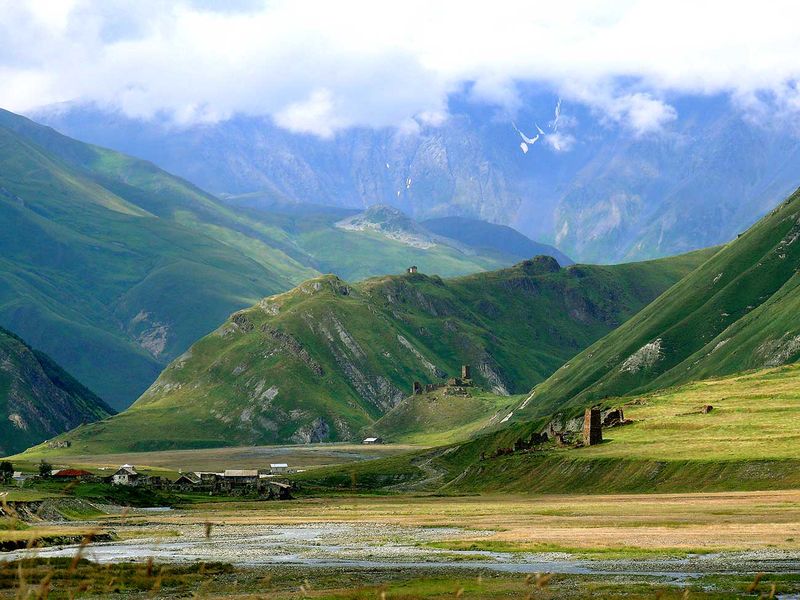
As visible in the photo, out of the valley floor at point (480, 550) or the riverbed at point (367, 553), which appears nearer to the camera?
the valley floor at point (480, 550)

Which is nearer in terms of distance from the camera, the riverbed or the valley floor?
the valley floor

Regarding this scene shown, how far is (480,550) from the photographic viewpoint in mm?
106500

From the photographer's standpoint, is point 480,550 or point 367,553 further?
point 480,550

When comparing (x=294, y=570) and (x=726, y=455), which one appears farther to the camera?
(x=726, y=455)

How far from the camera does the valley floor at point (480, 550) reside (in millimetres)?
76875

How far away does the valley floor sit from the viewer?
7688cm

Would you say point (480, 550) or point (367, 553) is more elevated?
point (367, 553)

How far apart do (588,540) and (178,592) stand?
133 ft

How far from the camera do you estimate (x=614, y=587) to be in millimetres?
74812

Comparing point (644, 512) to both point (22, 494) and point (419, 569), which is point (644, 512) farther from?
point (22, 494)

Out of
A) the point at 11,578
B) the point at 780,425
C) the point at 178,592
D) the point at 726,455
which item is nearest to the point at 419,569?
the point at 178,592

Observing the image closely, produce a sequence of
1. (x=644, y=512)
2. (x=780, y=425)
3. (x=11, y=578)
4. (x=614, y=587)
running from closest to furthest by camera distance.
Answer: (x=614, y=587)
(x=11, y=578)
(x=644, y=512)
(x=780, y=425)

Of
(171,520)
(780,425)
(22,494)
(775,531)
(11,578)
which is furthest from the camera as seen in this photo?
(780,425)

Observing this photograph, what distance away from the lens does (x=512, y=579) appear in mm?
81500
